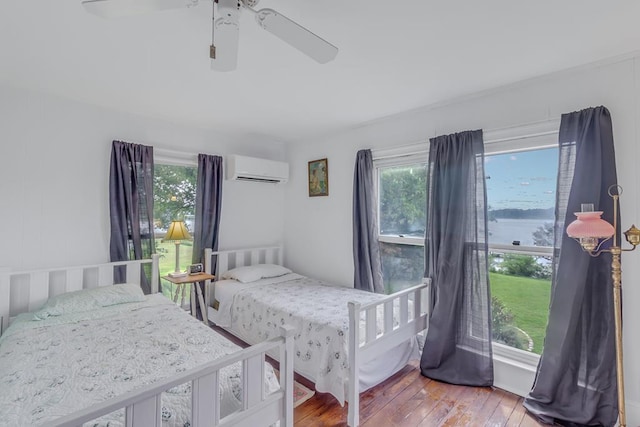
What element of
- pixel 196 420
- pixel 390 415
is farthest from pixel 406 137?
pixel 196 420

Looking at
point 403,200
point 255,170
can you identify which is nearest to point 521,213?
point 403,200

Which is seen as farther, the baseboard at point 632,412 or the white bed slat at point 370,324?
the white bed slat at point 370,324

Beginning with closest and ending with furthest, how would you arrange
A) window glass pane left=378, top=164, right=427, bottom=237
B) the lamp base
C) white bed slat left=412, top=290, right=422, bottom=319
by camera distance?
white bed slat left=412, top=290, right=422, bottom=319
window glass pane left=378, top=164, right=427, bottom=237
the lamp base

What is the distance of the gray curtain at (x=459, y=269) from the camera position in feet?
7.58

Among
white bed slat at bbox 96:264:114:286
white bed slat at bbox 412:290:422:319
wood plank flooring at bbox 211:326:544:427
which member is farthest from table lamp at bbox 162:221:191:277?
white bed slat at bbox 412:290:422:319

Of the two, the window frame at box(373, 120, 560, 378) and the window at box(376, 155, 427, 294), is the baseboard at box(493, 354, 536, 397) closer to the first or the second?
the window frame at box(373, 120, 560, 378)

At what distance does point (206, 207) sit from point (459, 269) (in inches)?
105

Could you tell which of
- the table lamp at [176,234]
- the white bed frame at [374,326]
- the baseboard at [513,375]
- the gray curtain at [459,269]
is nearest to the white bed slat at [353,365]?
the white bed frame at [374,326]

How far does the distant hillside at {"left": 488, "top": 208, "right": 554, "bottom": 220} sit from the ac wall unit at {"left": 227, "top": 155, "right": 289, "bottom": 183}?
250 centimetres

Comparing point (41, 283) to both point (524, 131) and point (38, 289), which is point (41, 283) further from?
point (524, 131)

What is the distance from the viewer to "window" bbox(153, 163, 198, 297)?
3203 millimetres

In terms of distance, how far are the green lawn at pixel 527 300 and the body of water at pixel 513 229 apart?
294 millimetres

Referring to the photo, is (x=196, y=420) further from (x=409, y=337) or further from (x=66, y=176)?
(x=66, y=176)

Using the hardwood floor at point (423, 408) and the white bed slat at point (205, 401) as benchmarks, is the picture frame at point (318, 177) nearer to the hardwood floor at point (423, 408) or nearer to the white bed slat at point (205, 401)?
the hardwood floor at point (423, 408)
